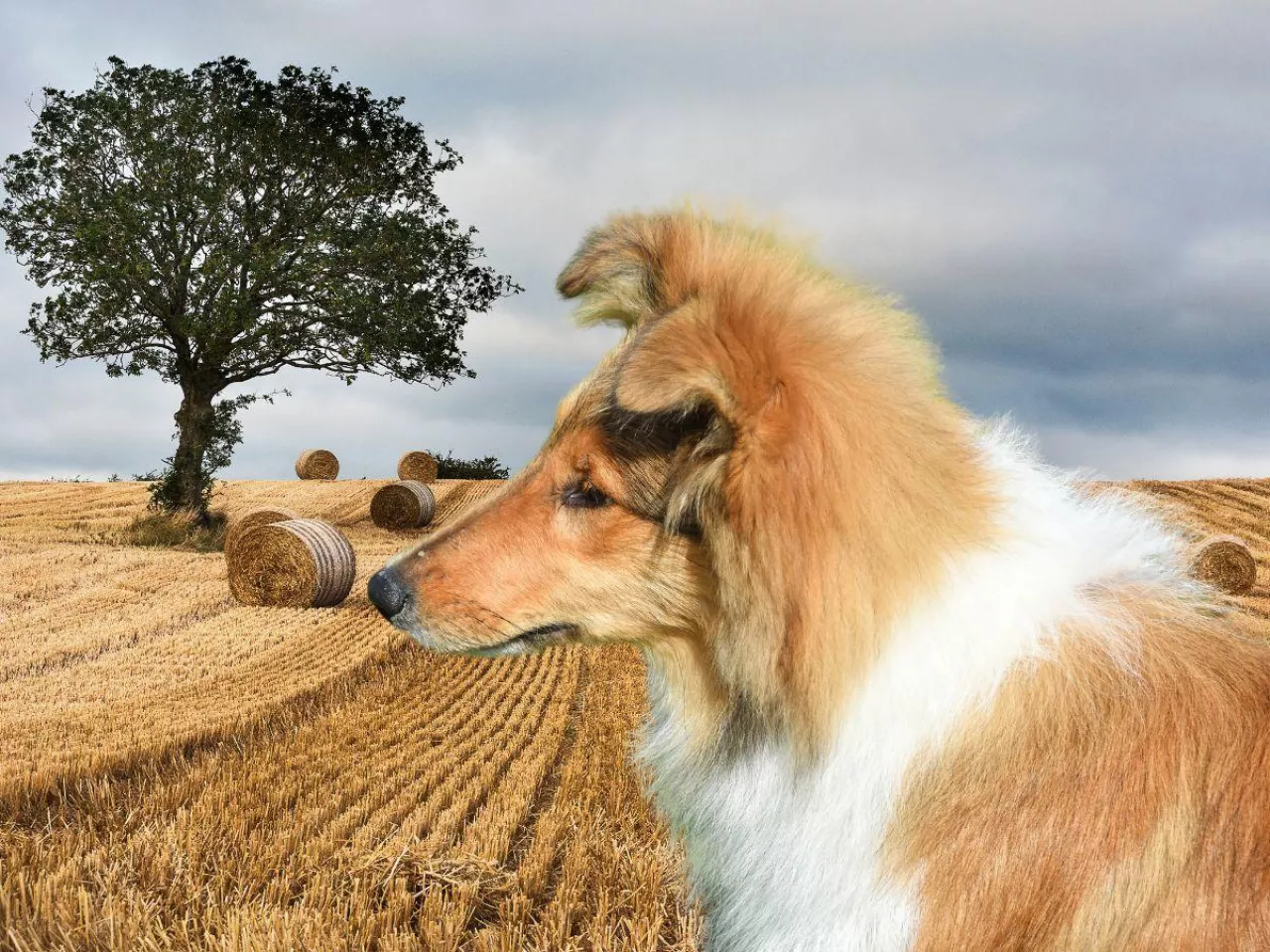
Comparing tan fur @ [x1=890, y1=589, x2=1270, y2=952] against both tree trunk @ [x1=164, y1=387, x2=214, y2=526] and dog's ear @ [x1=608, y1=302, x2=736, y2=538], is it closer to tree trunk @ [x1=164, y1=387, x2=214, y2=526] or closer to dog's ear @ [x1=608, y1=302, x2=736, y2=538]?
dog's ear @ [x1=608, y1=302, x2=736, y2=538]

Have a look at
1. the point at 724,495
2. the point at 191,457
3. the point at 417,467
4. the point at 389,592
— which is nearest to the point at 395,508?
the point at 191,457

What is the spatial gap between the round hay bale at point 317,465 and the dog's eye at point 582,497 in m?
29.2

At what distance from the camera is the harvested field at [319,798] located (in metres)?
3.46

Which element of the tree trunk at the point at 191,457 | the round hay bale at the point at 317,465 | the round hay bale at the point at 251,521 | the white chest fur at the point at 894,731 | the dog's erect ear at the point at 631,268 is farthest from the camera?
the round hay bale at the point at 317,465

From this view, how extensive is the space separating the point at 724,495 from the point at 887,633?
1.54 feet

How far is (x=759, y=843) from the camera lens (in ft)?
7.67

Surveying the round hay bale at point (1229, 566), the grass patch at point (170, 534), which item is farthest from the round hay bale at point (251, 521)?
the round hay bale at point (1229, 566)

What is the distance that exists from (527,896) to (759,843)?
1.70 m

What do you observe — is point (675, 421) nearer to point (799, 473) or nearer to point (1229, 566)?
point (799, 473)

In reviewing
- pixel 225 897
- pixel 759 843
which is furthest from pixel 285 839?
pixel 759 843

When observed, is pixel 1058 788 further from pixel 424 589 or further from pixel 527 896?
pixel 527 896

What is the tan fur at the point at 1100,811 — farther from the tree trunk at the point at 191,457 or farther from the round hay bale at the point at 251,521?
the tree trunk at the point at 191,457

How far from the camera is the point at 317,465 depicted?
30094 mm

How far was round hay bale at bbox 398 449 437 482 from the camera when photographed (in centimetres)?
2839
